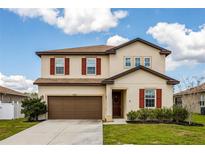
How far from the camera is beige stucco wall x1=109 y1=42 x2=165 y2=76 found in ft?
76.7

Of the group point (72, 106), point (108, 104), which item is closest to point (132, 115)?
point (108, 104)

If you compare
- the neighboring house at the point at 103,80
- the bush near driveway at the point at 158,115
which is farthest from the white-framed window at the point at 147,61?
the bush near driveway at the point at 158,115

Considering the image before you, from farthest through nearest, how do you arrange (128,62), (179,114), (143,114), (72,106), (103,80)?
(128,62) → (72,106) → (103,80) → (179,114) → (143,114)

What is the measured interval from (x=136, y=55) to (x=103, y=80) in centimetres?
352

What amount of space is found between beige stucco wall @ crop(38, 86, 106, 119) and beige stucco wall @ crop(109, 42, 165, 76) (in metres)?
1.72

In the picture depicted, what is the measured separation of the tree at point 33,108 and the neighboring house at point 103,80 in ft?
3.52

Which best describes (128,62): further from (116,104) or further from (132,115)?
(132,115)

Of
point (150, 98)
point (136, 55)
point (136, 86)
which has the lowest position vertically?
point (150, 98)

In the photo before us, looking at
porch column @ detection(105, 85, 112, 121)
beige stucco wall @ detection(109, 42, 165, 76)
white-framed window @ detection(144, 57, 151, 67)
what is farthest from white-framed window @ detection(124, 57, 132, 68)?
porch column @ detection(105, 85, 112, 121)

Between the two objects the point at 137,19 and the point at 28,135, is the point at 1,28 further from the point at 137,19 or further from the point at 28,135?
the point at 28,135

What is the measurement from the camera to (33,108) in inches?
853

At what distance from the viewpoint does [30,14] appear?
23297mm

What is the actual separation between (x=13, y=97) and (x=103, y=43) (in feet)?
47.4

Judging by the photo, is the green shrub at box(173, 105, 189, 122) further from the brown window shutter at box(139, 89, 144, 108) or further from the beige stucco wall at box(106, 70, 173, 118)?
the brown window shutter at box(139, 89, 144, 108)
